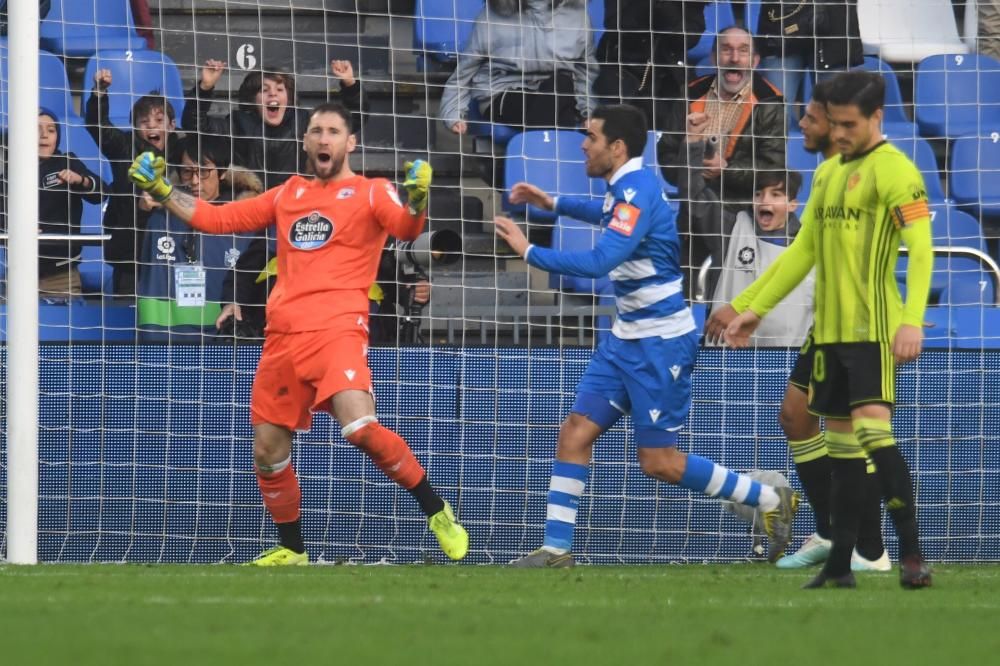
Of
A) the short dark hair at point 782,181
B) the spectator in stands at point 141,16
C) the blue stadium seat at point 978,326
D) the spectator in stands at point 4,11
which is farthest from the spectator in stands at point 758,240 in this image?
the spectator in stands at point 4,11

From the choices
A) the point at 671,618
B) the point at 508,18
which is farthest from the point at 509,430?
the point at 671,618

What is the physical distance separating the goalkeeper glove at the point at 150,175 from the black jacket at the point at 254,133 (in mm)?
1990

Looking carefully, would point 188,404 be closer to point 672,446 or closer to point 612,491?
point 612,491

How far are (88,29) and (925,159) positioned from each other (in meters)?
5.01

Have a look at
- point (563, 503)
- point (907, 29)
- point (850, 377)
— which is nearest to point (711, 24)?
point (907, 29)

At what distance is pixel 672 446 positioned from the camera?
6.95 metres

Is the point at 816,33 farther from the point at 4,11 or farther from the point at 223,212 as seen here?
the point at 4,11

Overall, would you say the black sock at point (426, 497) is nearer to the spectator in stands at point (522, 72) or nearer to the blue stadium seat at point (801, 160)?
the spectator in stands at point (522, 72)

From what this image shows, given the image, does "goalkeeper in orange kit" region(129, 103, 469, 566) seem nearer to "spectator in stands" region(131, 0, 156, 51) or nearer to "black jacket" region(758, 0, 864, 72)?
"spectator in stands" region(131, 0, 156, 51)

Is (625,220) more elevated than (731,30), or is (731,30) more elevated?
(731,30)

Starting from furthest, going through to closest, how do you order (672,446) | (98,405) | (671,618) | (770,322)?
(770,322) < (98,405) < (672,446) < (671,618)

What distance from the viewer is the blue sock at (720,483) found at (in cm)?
701

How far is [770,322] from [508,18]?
2365 mm

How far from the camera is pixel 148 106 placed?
898 centimetres
